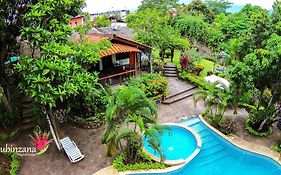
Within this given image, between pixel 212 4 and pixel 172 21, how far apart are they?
2612 centimetres

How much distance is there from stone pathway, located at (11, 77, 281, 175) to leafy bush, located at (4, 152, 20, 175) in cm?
29

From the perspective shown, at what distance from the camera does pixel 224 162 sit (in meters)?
16.8

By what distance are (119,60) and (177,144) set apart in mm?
10860

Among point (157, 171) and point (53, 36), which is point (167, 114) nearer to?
point (157, 171)

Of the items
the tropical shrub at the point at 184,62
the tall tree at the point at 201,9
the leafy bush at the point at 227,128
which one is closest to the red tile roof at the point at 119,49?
the tropical shrub at the point at 184,62

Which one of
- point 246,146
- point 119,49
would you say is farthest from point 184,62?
point 246,146

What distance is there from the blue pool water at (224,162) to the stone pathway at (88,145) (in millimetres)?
1354

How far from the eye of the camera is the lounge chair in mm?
15785

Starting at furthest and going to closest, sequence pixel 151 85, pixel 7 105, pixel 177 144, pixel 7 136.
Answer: pixel 151 85 → pixel 177 144 → pixel 7 105 → pixel 7 136

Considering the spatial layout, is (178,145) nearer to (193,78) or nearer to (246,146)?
(246,146)

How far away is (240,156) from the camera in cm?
1727

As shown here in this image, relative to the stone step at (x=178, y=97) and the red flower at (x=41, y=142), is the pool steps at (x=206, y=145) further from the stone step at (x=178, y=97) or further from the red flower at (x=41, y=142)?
the red flower at (x=41, y=142)

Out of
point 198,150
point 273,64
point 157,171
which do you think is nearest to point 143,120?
point 157,171

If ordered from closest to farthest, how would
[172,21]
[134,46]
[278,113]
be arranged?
[278,113] → [134,46] → [172,21]
